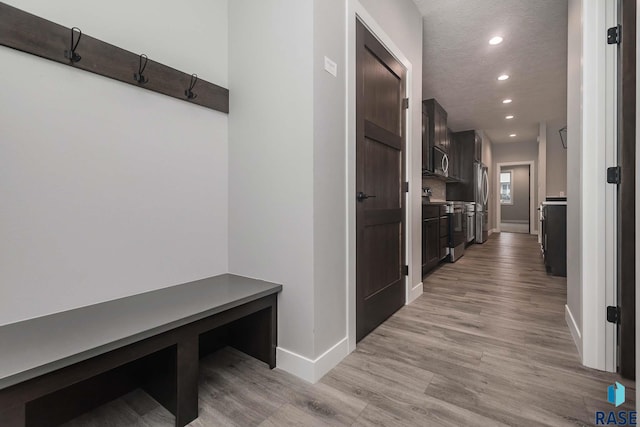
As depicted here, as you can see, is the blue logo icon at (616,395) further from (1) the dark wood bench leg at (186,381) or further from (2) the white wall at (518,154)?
(2) the white wall at (518,154)

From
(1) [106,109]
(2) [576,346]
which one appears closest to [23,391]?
(1) [106,109]

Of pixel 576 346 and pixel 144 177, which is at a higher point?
pixel 144 177

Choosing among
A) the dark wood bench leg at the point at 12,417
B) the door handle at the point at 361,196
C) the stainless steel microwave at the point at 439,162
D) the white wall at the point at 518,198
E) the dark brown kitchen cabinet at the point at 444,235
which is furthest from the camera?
the white wall at the point at 518,198

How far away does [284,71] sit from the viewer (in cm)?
155

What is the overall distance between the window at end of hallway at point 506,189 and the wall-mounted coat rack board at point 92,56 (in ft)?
41.5

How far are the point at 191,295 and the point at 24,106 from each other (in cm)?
103

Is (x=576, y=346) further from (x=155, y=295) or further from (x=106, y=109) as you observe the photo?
(x=106, y=109)

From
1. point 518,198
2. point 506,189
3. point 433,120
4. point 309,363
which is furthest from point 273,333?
point 506,189

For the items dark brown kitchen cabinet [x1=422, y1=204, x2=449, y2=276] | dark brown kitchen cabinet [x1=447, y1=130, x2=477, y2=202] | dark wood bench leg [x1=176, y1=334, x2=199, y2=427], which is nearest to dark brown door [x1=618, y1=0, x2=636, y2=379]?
dark brown kitchen cabinet [x1=422, y1=204, x2=449, y2=276]

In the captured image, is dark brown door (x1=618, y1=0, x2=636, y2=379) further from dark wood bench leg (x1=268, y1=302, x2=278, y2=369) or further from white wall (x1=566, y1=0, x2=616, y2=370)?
dark wood bench leg (x1=268, y1=302, x2=278, y2=369)

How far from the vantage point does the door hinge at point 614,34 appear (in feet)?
4.77

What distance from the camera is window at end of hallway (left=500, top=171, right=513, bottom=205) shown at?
1144 cm

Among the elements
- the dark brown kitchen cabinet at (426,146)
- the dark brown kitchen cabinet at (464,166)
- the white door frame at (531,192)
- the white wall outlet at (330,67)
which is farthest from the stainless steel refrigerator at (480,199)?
the white wall outlet at (330,67)

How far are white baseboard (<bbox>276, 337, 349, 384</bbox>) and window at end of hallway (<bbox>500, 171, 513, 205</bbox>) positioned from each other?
1223cm
